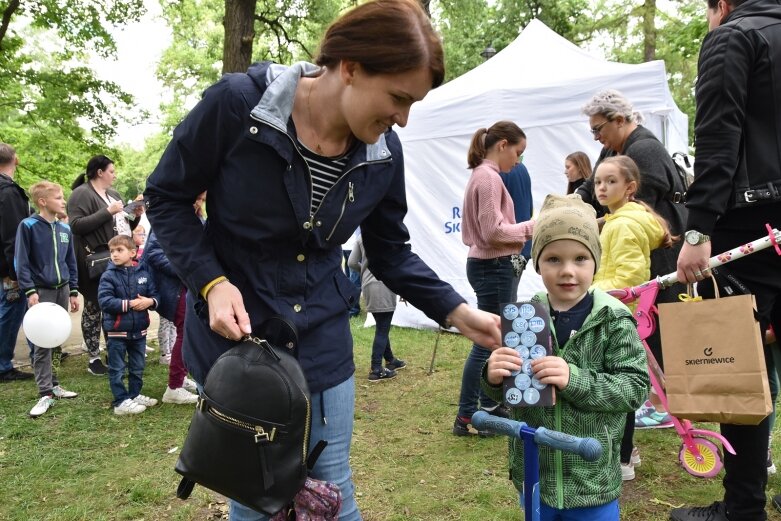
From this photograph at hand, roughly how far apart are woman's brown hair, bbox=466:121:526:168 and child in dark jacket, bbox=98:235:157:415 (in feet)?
9.38

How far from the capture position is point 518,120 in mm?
7668

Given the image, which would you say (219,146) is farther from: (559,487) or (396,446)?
(396,446)

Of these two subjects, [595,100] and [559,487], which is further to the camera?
[595,100]

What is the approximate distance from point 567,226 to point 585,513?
910mm

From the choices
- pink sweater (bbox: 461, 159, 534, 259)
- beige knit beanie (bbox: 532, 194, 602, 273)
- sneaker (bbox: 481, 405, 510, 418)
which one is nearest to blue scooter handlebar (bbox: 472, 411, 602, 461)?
beige knit beanie (bbox: 532, 194, 602, 273)

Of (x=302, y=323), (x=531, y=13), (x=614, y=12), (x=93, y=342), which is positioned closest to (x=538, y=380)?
(x=302, y=323)

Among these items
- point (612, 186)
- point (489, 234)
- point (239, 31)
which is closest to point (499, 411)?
point (489, 234)

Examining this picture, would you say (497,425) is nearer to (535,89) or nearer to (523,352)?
(523,352)

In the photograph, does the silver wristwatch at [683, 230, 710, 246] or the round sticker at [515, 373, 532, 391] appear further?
the silver wristwatch at [683, 230, 710, 246]

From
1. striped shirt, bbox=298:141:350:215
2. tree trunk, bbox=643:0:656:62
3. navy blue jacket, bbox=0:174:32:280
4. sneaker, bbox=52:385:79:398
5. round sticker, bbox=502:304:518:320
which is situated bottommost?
sneaker, bbox=52:385:79:398

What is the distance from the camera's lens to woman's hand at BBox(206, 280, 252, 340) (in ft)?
5.37

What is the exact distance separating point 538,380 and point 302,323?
2.15ft

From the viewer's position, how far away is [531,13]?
82.2ft

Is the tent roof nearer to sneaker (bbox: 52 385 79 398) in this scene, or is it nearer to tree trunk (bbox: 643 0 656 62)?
sneaker (bbox: 52 385 79 398)
